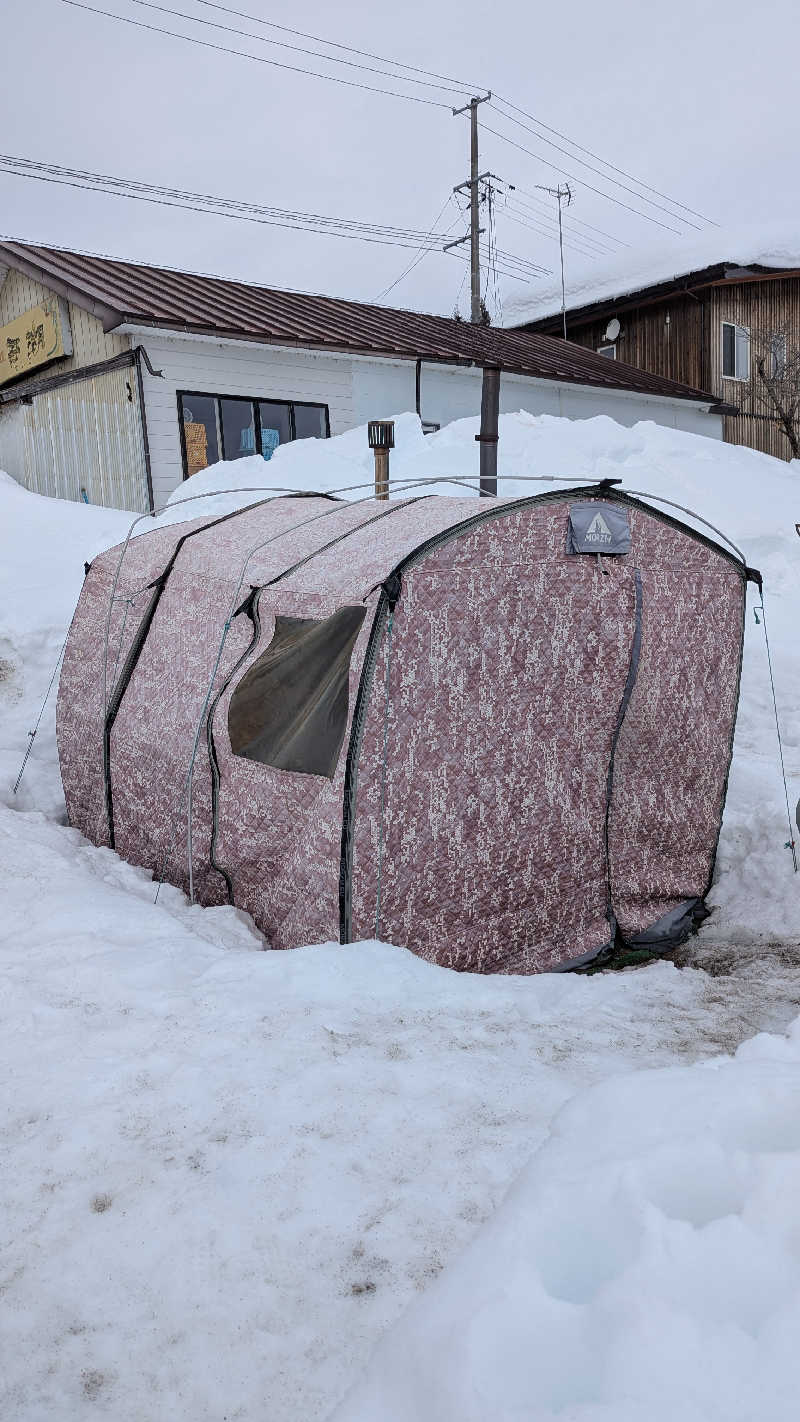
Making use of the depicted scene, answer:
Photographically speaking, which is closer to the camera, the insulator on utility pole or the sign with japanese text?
the insulator on utility pole

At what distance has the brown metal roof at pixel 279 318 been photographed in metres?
12.5

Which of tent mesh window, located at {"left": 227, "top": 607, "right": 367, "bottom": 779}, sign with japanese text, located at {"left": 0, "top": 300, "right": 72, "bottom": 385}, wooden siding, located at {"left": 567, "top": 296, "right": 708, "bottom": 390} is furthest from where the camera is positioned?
wooden siding, located at {"left": 567, "top": 296, "right": 708, "bottom": 390}

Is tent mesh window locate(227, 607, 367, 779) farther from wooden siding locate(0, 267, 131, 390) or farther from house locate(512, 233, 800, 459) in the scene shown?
house locate(512, 233, 800, 459)

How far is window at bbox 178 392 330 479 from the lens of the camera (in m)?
13.0

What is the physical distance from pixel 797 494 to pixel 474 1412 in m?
15.4

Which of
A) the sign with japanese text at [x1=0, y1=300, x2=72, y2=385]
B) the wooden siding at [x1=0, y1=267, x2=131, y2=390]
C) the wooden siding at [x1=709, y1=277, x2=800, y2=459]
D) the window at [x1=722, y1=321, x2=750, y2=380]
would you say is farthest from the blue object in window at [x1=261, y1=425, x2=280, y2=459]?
the window at [x1=722, y1=321, x2=750, y2=380]

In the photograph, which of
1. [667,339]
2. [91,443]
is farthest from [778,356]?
[91,443]

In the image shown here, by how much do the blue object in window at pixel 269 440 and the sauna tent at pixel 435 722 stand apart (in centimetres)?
839

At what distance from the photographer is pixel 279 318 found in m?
14.5

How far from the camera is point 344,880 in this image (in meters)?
4.12

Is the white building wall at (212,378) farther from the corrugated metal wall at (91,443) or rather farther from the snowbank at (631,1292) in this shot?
the snowbank at (631,1292)

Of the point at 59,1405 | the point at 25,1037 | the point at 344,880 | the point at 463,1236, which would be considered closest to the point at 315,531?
the point at 344,880

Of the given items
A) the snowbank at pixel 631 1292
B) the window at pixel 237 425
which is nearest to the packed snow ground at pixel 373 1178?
the snowbank at pixel 631 1292

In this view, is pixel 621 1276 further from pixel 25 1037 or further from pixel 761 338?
pixel 761 338
